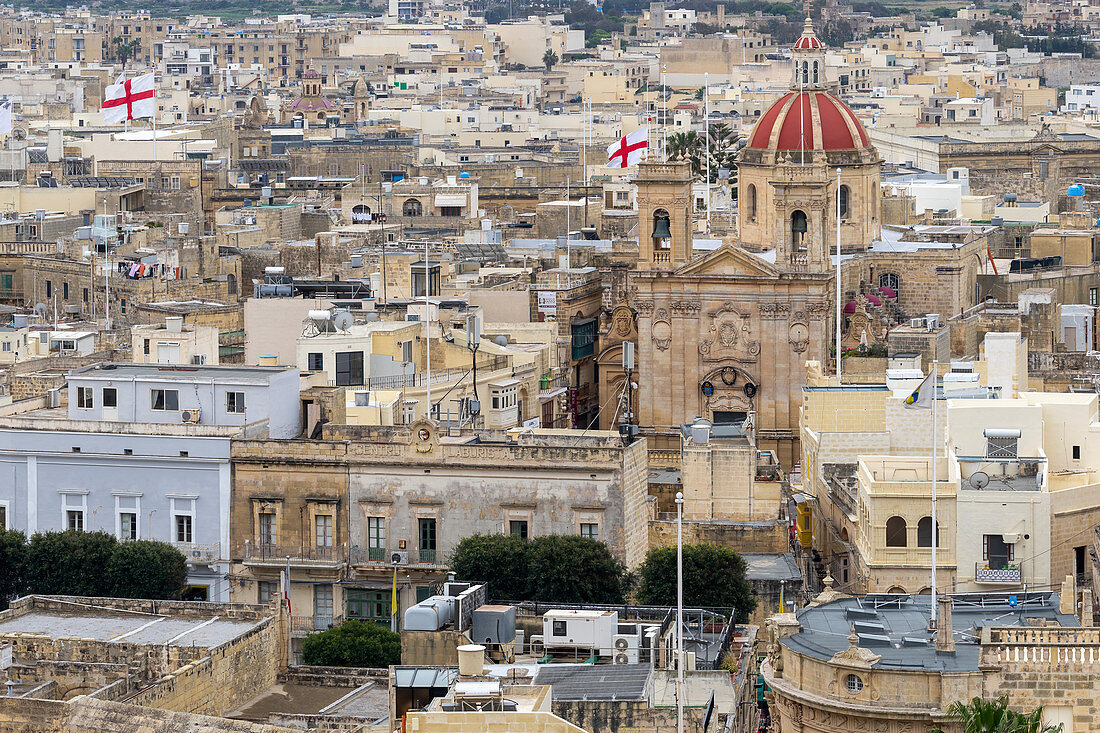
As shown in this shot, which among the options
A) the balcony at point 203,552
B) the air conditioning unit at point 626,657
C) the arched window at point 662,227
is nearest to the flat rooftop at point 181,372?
the balcony at point 203,552

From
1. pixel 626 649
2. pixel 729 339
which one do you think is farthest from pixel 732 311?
pixel 626 649

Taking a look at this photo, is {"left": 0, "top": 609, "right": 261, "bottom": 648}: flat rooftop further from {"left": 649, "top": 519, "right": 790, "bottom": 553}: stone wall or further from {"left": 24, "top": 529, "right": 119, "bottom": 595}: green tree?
{"left": 649, "top": 519, "right": 790, "bottom": 553}: stone wall

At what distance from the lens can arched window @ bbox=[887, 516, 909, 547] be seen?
198 ft

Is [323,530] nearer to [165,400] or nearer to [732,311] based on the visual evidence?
[165,400]

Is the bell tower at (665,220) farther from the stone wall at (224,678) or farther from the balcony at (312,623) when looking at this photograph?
the stone wall at (224,678)

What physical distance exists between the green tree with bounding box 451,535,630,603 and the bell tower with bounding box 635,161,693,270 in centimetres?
2581

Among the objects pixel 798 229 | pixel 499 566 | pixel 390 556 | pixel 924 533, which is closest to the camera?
pixel 924 533

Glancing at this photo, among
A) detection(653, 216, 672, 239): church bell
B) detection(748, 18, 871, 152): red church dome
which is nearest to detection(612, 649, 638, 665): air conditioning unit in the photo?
detection(653, 216, 672, 239): church bell

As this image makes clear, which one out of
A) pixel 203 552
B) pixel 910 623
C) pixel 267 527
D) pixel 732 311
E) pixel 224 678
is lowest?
pixel 203 552

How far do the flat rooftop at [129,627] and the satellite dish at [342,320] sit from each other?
70.8 ft

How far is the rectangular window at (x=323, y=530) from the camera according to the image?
67.4m

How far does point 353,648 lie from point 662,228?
31.2 meters

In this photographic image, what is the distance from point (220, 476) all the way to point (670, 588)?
12.1 m

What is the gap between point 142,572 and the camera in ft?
213
